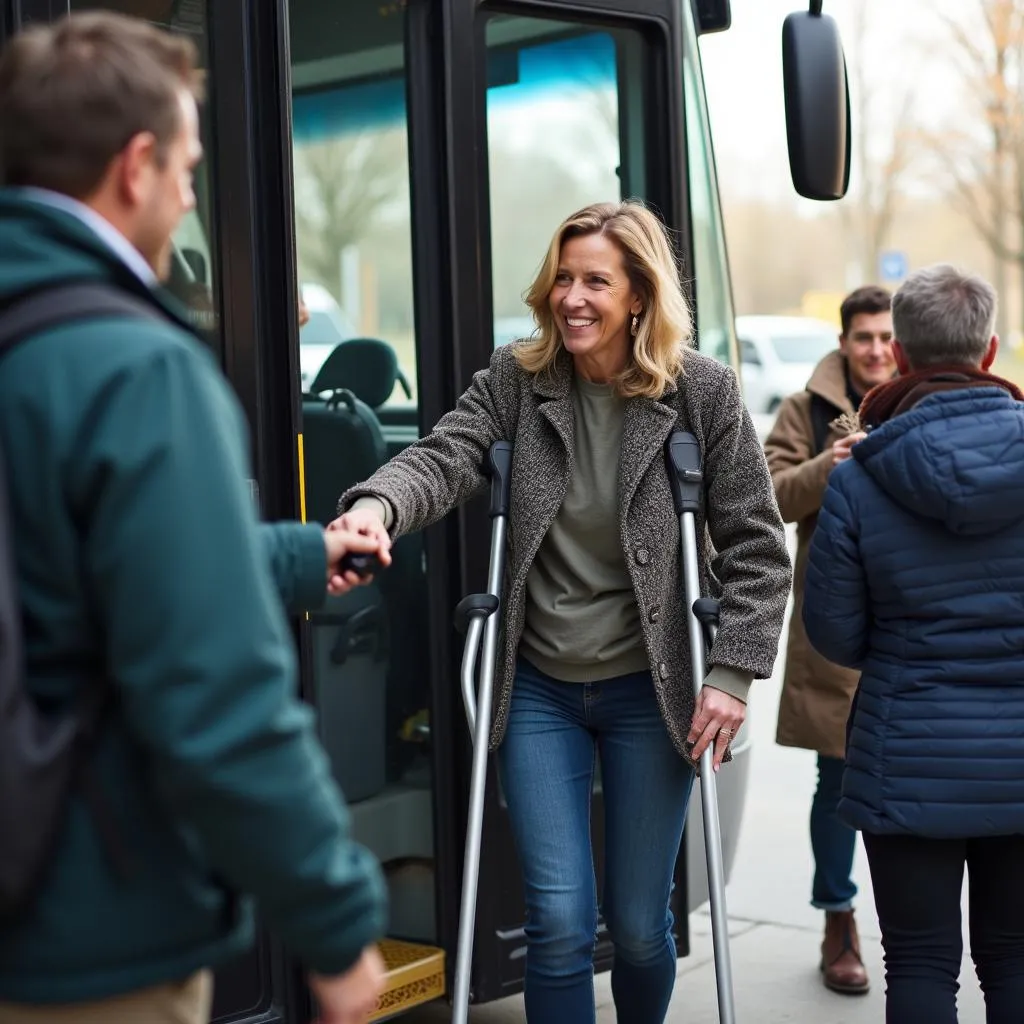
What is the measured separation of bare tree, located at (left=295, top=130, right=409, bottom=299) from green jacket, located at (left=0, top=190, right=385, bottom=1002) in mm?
2339

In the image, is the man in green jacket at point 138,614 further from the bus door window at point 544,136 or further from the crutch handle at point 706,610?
the bus door window at point 544,136

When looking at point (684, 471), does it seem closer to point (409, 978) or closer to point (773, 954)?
point (409, 978)

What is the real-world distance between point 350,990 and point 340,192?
9.04ft

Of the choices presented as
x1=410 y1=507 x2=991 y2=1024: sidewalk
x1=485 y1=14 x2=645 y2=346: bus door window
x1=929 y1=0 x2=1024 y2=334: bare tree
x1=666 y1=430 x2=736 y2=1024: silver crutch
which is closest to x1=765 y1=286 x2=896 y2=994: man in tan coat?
x1=410 y1=507 x2=991 y2=1024: sidewalk

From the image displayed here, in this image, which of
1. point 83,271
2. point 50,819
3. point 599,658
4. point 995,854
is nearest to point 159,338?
point 83,271

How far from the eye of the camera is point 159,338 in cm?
157

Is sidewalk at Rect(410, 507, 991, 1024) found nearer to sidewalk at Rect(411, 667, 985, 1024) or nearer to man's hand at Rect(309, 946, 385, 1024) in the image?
sidewalk at Rect(411, 667, 985, 1024)

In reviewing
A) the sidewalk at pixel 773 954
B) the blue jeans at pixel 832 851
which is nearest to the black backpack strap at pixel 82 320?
the sidewalk at pixel 773 954

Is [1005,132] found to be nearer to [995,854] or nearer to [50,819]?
[995,854]

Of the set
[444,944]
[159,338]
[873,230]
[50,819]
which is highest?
[873,230]

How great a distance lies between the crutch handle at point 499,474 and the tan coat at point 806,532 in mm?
1242

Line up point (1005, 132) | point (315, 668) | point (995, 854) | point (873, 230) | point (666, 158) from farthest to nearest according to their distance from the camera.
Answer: point (873, 230)
point (1005, 132)
point (666, 158)
point (315, 668)
point (995, 854)

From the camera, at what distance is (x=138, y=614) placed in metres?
1.51

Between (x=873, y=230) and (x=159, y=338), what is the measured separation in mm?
30147
